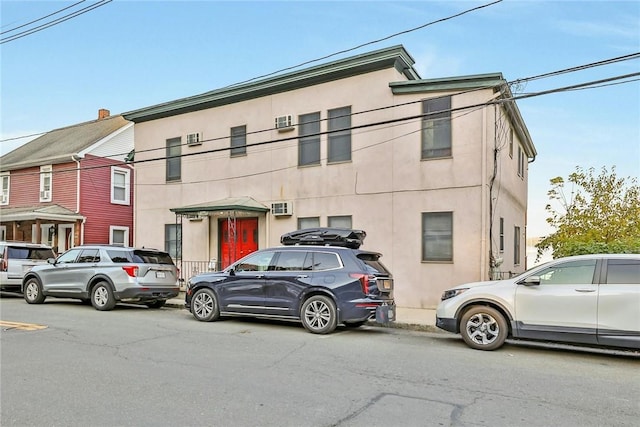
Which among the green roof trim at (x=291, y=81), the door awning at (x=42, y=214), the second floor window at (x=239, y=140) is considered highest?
the green roof trim at (x=291, y=81)

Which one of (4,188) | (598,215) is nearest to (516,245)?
(598,215)

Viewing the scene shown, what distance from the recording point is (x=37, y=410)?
188 inches

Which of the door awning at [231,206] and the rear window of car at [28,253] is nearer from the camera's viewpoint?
the door awning at [231,206]

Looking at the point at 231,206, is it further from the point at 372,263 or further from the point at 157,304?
the point at 372,263

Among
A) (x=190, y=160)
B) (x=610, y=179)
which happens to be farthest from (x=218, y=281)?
(x=610, y=179)

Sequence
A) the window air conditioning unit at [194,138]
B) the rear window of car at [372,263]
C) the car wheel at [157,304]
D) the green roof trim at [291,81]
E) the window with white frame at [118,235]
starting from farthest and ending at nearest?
the window with white frame at [118,235] → the window air conditioning unit at [194,138] → the car wheel at [157,304] → the green roof trim at [291,81] → the rear window of car at [372,263]

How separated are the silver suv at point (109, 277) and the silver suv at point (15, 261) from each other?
6.77 ft

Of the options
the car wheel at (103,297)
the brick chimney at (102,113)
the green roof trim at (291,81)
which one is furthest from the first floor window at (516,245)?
the brick chimney at (102,113)

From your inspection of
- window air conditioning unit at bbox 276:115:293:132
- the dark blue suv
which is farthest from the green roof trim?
the dark blue suv

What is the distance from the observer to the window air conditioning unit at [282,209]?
15.0 m

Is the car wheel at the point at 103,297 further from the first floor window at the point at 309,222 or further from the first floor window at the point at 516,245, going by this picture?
the first floor window at the point at 516,245

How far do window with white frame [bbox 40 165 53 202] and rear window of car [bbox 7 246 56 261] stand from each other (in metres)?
8.05

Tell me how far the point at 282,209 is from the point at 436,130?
5105mm

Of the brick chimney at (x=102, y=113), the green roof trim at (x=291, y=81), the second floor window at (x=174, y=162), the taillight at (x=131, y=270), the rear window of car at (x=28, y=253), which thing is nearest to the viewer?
the taillight at (x=131, y=270)
